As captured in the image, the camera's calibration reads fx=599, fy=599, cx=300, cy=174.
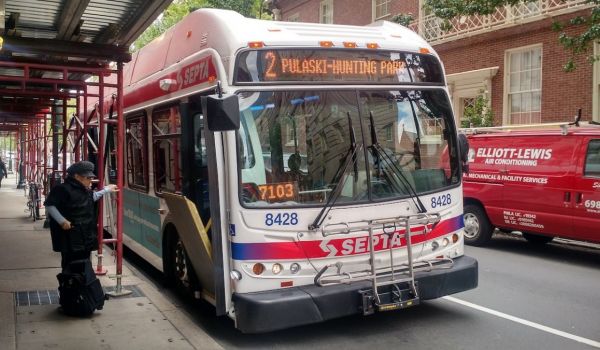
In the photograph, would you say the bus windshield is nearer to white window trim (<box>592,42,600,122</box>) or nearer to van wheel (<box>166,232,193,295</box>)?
van wheel (<box>166,232,193,295</box>)

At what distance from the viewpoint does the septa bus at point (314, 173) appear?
5188 mm

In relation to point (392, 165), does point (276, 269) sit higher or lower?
lower

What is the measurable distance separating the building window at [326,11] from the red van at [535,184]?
1724 cm

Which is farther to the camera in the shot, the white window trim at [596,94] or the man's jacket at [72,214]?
the white window trim at [596,94]

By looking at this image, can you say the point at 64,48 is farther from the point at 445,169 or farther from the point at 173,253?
the point at 445,169

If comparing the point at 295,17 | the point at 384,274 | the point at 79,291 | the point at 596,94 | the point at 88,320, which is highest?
the point at 295,17

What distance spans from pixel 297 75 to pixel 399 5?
18289 mm

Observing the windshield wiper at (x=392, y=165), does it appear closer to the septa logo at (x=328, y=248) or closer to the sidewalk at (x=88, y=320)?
the septa logo at (x=328, y=248)

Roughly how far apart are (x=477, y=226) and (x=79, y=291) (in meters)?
7.32

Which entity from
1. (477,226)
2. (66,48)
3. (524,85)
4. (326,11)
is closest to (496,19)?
(524,85)

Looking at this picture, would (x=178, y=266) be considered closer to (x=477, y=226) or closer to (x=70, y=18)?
(x=70, y=18)

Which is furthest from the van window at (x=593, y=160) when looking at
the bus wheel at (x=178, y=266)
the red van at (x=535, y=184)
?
the bus wheel at (x=178, y=266)

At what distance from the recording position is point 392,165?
225 inches

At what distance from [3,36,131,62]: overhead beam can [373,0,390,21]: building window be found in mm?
17589
